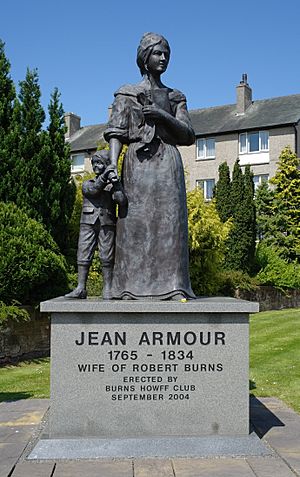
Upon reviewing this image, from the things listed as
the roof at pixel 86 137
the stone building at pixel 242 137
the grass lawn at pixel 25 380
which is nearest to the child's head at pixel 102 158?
the grass lawn at pixel 25 380

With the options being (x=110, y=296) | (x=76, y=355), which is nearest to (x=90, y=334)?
(x=76, y=355)

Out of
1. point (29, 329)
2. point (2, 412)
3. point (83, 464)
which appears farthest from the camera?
point (29, 329)

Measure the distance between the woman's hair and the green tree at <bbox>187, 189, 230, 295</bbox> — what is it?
1481cm

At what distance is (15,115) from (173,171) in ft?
35.0

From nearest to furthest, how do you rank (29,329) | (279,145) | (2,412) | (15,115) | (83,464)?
(83,464)
(2,412)
(29,329)
(15,115)
(279,145)

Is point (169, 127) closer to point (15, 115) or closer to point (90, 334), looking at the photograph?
point (90, 334)

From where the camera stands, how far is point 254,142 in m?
36.4

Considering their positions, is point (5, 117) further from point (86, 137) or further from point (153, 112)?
point (86, 137)

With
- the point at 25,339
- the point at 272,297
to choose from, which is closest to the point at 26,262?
the point at 25,339

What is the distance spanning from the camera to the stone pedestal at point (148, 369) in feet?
17.4

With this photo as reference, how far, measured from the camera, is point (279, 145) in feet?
116

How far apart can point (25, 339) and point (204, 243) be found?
1010cm

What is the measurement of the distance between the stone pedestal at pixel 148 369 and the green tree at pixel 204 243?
609 inches

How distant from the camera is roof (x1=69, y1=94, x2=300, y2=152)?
118 feet
